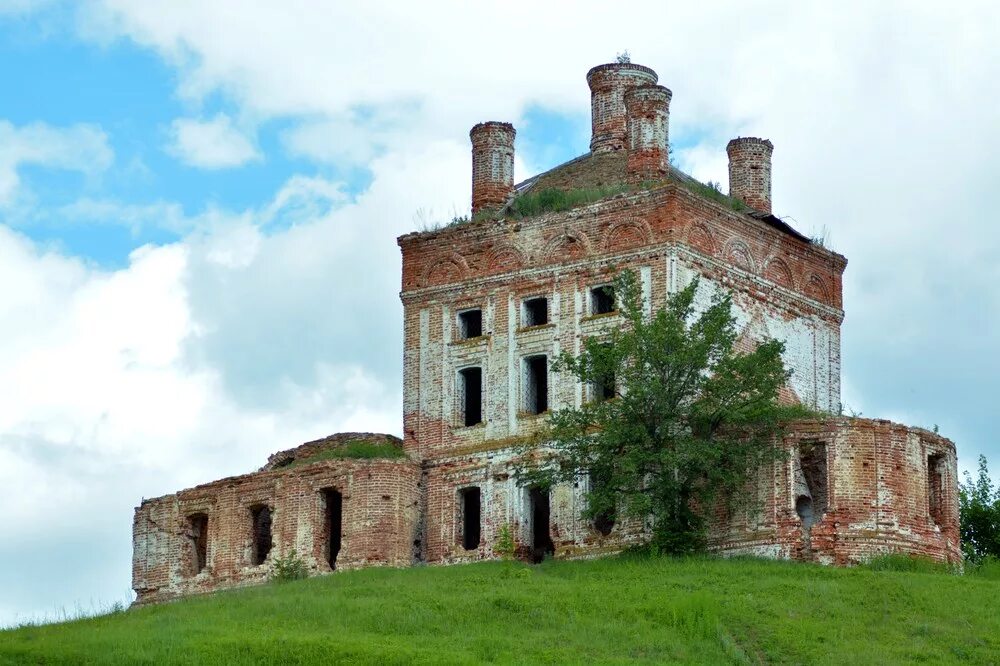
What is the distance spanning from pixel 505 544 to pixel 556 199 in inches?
262

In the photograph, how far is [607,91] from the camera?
2048 inches

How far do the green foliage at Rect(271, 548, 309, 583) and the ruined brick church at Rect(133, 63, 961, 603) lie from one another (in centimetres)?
19

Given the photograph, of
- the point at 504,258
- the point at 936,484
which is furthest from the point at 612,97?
the point at 936,484

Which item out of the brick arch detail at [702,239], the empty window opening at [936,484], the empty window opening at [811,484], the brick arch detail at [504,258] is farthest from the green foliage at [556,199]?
the empty window opening at [936,484]

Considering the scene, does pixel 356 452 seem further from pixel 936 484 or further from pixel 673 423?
pixel 936 484

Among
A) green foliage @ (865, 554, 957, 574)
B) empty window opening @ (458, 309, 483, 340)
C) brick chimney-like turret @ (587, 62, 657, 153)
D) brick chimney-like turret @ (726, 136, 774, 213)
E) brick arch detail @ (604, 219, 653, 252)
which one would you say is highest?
brick chimney-like turret @ (587, 62, 657, 153)

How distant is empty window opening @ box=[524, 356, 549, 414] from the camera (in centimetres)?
4841

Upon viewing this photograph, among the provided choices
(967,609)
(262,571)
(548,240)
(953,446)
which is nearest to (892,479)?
(953,446)

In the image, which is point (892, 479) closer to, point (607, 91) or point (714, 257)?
point (714, 257)

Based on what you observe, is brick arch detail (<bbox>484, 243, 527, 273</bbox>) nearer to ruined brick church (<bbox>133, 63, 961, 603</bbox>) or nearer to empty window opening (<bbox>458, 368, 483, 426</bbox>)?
ruined brick church (<bbox>133, 63, 961, 603</bbox>)

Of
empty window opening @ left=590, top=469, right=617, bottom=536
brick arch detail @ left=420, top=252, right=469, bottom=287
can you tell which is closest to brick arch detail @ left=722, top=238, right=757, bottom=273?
brick arch detail @ left=420, top=252, right=469, bottom=287

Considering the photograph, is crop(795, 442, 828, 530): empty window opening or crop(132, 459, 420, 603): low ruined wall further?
crop(132, 459, 420, 603): low ruined wall

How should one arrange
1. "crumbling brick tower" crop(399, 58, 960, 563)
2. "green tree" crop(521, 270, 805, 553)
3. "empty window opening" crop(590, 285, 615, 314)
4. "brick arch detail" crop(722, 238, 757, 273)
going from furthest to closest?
"brick arch detail" crop(722, 238, 757, 273), "empty window opening" crop(590, 285, 615, 314), "crumbling brick tower" crop(399, 58, 960, 563), "green tree" crop(521, 270, 805, 553)

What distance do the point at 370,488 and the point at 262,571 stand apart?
260cm
